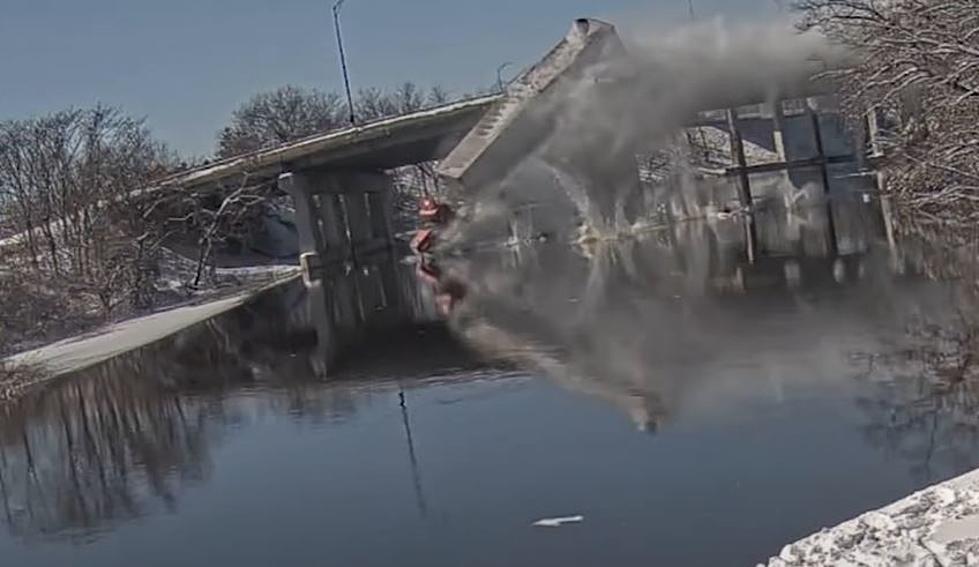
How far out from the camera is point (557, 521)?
14.0 metres

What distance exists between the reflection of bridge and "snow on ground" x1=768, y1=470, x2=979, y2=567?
23.2m

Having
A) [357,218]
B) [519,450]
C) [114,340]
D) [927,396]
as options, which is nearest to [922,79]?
[927,396]

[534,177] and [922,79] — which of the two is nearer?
[922,79]

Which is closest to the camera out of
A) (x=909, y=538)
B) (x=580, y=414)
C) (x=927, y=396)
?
(x=909, y=538)

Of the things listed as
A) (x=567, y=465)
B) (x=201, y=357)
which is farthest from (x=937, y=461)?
(x=201, y=357)

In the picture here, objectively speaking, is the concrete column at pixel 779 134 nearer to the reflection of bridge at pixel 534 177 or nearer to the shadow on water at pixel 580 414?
the reflection of bridge at pixel 534 177

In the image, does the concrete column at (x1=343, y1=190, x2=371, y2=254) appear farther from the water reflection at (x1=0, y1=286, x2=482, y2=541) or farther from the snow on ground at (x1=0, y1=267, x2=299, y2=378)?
the water reflection at (x1=0, y1=286, x2=482, y2=541)

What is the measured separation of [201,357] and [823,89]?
34.9 metres

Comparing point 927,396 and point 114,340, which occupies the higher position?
point 114,340

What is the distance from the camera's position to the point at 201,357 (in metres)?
35.9

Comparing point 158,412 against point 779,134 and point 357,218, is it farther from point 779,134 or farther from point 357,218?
point 779,134

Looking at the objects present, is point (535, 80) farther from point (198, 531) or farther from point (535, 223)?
point (198, 531)

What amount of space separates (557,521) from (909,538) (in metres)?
5.03

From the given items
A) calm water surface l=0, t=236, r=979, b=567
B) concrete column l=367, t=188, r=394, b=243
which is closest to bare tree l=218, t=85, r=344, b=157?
concrete column l=367, t=188, r=394, b=243
